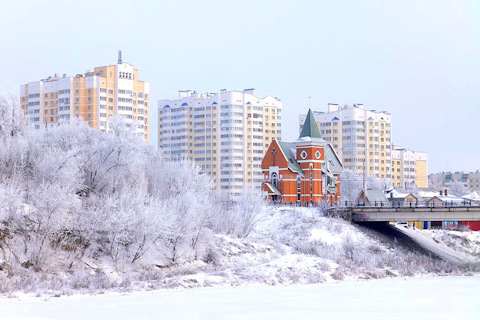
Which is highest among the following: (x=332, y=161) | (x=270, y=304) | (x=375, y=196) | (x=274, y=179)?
(x=332, y=161)

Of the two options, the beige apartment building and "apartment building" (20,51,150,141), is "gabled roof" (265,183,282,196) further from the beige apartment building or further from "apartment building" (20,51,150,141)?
the beige apartment building

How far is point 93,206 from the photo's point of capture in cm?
6184

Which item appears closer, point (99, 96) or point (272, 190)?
point (272, 190)

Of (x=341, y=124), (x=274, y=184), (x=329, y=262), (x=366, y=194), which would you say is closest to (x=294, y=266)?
(x=329, y=262)

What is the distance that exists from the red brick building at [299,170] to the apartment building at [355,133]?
76357mm

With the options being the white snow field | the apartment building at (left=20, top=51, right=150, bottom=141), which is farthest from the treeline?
the apartment building at (left=20, top=51, right=150, bottom=141)

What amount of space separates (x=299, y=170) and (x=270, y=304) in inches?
2511

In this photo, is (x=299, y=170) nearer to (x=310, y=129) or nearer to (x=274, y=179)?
(x=274, y=179)

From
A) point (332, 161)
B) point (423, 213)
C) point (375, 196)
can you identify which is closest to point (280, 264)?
point (423, 213)

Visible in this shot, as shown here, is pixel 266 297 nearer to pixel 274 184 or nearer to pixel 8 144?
pixel 8 144

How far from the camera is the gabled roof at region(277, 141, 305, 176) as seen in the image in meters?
108

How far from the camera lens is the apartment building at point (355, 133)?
187 metres

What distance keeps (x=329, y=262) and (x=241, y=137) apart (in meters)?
100

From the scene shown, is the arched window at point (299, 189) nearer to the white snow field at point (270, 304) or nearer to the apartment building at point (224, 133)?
the white snow field at point (270, 304)
